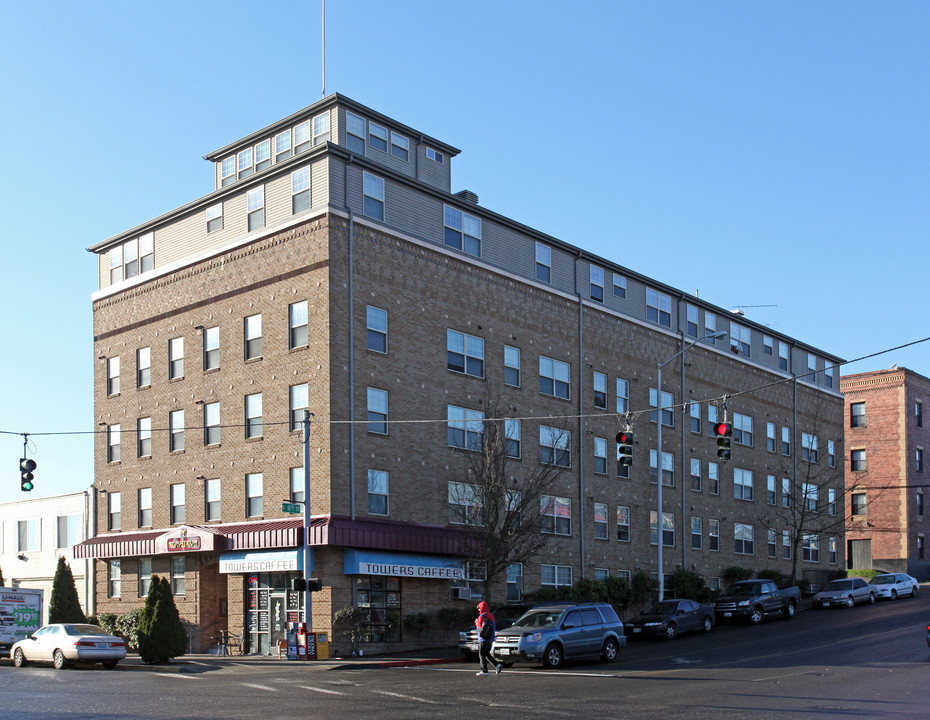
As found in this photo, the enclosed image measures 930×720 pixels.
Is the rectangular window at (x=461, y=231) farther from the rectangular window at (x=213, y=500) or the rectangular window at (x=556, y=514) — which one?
the rectangular window at (x=213, y=500)

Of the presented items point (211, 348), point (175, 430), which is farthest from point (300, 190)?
point (175, 430)

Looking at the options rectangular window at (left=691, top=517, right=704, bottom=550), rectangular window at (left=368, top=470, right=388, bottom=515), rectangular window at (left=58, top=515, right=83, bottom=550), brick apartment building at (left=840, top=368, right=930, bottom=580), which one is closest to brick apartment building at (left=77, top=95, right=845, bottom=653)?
rectangular window at (left=368, top=470, right=388, bottom=515)

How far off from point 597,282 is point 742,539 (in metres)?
16.8

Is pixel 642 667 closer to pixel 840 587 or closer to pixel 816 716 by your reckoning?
pixel 816 716

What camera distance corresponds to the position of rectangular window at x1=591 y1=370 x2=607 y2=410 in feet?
154

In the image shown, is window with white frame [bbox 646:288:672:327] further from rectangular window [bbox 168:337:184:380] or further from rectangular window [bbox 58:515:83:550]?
rectangular window [bbox 58:515:83:550]

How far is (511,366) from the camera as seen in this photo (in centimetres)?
4312

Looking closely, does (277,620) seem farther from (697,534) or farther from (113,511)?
(697,534)

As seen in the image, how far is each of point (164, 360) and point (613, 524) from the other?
66.3 ft

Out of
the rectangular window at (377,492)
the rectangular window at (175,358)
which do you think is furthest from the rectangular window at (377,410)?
the rectangular window at (175,358)

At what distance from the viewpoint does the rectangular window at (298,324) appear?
3688 cm

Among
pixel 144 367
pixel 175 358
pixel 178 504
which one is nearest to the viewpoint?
pixel 178 504

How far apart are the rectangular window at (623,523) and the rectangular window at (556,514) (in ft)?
12.1

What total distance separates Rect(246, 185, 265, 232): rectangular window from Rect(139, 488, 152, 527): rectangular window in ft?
37.5
